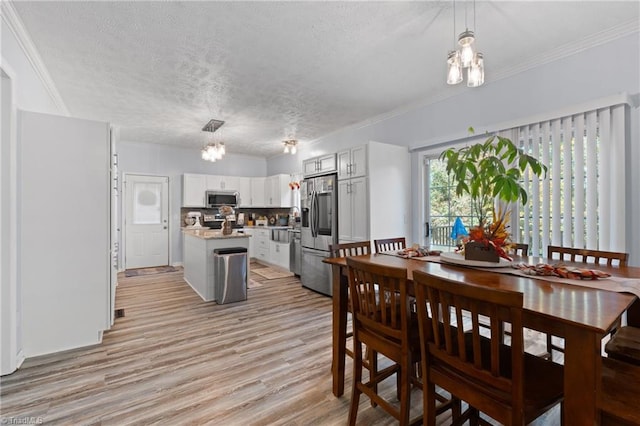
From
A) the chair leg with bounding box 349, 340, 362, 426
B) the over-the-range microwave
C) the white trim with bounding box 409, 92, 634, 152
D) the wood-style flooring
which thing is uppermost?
the white trim with bounding box 409, 92, 634, 152

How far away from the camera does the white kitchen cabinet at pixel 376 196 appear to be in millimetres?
3863

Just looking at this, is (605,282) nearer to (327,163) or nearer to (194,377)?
(194,377)

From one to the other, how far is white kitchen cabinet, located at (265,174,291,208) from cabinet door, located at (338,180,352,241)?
119 inches

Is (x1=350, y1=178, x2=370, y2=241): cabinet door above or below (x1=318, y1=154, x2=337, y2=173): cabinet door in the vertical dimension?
below

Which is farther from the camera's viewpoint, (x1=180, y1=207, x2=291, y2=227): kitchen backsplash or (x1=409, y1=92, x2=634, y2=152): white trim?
(x1=180, y1=207, x2=291, y2=227): kitchen backsplash

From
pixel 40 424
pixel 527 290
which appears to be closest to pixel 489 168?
pixel 527 290

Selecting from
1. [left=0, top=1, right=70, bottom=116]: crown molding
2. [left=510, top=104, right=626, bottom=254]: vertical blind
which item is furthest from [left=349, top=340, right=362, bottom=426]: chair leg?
[left=0, top=1, right=70, bottom=116]: crown molding

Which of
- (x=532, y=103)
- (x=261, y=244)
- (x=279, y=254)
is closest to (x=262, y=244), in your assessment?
(x=261, y=244)

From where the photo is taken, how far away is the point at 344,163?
167 inches

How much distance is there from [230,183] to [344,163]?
3.99 m

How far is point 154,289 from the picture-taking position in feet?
15.3

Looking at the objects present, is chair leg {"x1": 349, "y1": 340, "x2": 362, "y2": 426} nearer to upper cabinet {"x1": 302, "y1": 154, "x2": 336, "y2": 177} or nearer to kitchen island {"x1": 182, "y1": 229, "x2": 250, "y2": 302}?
kitchen island {"x1": 182, "y1": 229, "x2": 250, "y2": 302}

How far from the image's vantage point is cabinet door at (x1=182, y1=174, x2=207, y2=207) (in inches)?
264

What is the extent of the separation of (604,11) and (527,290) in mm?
2397
